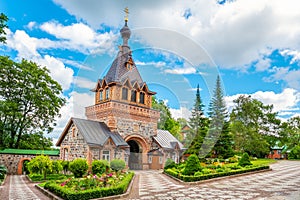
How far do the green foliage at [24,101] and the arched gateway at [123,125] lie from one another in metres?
4.25

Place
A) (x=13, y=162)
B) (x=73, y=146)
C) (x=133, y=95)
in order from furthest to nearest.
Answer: (x=133, y=95) < (x=13, y=162) < (x=73, y=146)

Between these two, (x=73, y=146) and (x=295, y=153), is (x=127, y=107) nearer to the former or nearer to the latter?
(x=73, y=146)

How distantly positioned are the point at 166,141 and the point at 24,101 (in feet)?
48.8

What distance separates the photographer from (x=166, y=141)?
25938 millimetres

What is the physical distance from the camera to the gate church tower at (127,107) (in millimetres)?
22811

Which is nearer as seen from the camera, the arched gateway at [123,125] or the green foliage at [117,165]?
the green foliage at [117,165]

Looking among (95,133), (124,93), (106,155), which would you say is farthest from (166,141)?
(95,133)

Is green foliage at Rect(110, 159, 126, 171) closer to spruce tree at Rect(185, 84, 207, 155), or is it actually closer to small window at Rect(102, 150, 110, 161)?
small window at Rect(102, 150, 110, 161)

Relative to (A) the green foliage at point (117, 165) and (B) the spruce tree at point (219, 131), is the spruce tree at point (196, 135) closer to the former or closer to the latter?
(B) the spruce tree at point (219, 131)

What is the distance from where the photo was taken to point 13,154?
70.9 feet

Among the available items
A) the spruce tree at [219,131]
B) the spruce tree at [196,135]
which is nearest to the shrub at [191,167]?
the spruce tree at [196,135]

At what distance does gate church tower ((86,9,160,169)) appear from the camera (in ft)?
74.8

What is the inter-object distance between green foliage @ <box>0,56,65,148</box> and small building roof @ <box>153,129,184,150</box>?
1108cm

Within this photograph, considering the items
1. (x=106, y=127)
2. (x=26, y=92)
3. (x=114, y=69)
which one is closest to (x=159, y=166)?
(x=106, y=127)
